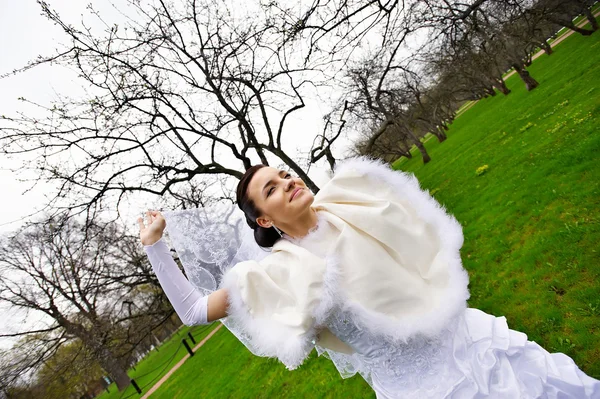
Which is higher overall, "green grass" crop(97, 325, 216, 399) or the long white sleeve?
the long white sleeve

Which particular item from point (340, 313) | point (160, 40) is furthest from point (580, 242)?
point (160, 40)

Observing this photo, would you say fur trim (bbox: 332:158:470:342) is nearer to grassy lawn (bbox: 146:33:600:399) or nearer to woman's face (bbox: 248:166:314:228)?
woman's face (bbox: 248:166:314:228)

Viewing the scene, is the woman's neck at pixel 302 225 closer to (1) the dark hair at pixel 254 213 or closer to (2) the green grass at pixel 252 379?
(1) the dark hair at pixel 254 213

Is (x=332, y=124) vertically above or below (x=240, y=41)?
below

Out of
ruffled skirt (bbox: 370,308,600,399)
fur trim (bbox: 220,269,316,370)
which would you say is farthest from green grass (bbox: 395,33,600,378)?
fur trim (bbox: 220,269,316,370)

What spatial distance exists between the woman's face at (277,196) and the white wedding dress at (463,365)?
219 mm

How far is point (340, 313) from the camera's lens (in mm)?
1659

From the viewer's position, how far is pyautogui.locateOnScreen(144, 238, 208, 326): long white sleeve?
1726 mm

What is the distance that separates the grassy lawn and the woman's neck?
2.73 metres

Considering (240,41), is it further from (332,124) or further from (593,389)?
(593,389)

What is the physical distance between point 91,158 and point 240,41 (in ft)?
12.9

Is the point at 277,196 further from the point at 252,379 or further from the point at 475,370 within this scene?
the point at 252,379

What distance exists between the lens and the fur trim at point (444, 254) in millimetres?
1596

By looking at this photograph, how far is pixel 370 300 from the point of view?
1.61m
